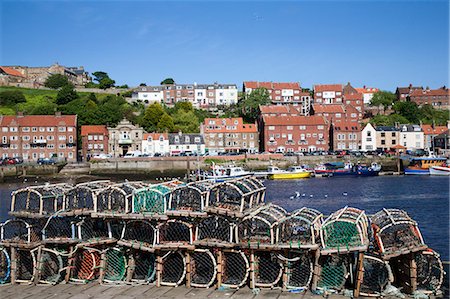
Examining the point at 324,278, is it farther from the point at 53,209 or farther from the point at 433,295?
the point at 53,209

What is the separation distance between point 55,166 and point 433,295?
5752cm

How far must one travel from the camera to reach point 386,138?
75.6 metres

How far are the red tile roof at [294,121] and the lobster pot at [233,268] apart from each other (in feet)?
206

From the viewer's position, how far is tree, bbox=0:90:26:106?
95.1 m

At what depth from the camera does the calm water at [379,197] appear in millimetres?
26453

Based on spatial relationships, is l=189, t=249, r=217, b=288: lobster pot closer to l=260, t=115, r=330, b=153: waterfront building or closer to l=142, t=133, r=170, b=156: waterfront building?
l=142, t=133, r=170, b=156: waterfront building

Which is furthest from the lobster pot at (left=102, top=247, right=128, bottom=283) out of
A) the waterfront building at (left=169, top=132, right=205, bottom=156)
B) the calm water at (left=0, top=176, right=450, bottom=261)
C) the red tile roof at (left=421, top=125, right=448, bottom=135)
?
the red tile roof at (left=421, top=125, right=448, bottom=135)

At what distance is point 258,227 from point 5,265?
23.2 feet

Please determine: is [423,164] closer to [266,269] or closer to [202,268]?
[266,269]

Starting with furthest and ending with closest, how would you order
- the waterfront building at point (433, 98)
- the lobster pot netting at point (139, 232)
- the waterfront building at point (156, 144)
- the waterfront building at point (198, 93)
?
the waterfront building at point (198, 93), the waterfront building at point (433, 98), the waterfront building at point (156, 144), the lobster pot netting at point (139, 232)

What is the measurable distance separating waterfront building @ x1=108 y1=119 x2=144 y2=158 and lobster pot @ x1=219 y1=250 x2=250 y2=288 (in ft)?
208

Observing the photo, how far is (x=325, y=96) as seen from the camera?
94812 mm

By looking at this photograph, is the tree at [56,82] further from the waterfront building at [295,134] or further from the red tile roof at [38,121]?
the waterfront building at [295,134]

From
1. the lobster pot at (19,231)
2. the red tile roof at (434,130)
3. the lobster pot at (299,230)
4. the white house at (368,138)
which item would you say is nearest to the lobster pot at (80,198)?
the lobster pot at (19,231)
